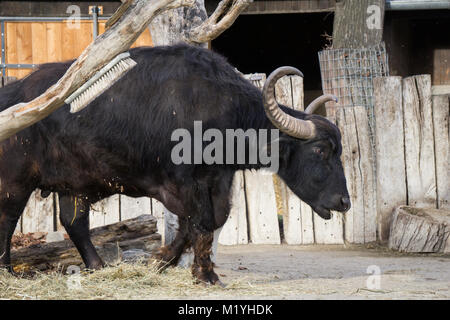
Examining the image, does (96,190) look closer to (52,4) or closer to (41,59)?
(41,59)

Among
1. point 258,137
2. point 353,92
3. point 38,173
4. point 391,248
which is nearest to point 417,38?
point 353,92

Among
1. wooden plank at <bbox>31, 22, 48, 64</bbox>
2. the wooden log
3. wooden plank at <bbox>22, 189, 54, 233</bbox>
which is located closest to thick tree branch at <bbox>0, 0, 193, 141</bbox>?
wooden plank at <bbox>22, 189, 54, 233</bbox>

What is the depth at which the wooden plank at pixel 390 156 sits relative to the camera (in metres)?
7.93

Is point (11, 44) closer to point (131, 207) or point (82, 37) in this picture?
point (82, 37)

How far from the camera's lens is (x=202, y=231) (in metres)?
5.49

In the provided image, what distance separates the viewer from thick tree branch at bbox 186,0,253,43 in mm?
5887

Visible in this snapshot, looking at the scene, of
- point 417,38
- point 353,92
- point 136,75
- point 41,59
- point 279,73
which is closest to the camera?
point 279,73

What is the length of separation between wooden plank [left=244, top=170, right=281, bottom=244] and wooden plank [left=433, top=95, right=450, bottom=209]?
1962mm

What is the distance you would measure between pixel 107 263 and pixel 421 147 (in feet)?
13.1

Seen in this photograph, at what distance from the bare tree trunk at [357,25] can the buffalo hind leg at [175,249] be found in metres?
4.75

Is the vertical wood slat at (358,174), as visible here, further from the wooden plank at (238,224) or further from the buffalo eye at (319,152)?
the buffalo eye at (319,152)
